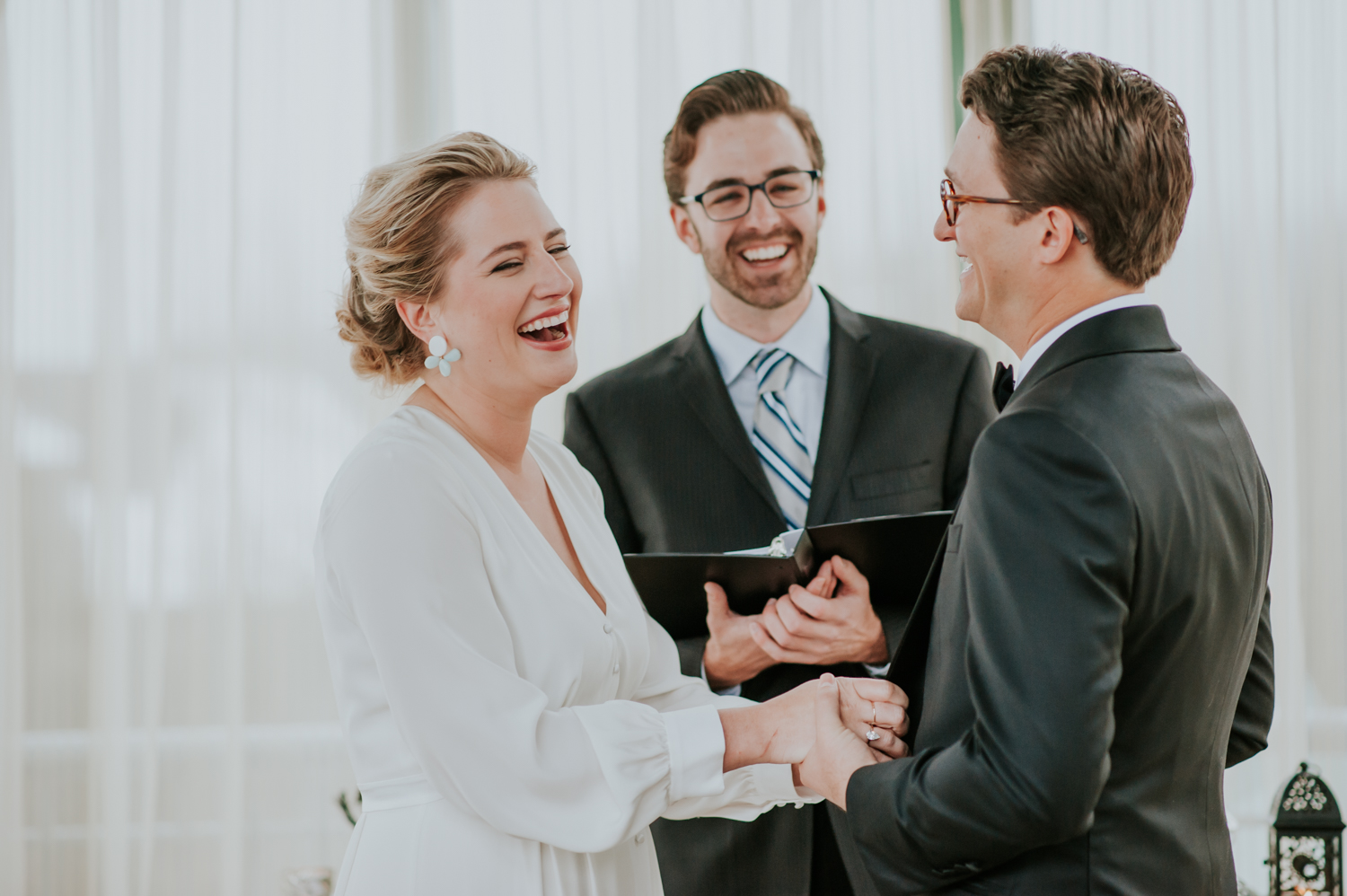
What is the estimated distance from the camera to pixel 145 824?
329 cm

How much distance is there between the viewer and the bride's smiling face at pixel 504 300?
5.03 feet

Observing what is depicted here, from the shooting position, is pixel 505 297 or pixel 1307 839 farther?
pixel 1307 839

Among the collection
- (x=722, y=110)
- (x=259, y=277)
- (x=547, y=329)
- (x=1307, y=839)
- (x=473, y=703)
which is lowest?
(x=1307, y=839)

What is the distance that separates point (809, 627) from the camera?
1.72 metres

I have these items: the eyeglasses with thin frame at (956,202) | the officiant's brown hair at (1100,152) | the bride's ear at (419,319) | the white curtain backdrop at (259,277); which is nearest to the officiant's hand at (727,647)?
the bride's ear at (419,319)

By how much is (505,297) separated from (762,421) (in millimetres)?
723

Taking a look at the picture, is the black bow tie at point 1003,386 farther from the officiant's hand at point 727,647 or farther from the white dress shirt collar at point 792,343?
the white dress shirt collar at point 792,343

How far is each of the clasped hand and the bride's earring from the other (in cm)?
55

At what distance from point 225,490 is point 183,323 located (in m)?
0.55

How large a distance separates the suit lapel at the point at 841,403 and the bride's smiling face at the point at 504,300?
1.97 ft

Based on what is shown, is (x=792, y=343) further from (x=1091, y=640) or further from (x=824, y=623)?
(x=1091, y=640)

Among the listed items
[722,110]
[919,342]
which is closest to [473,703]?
[919,342]

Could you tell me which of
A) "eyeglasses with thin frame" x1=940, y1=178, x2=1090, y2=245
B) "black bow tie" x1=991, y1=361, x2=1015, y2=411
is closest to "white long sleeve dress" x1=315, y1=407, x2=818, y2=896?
"black bow tie" x1=991, y1=361, x2=1015, y2=411

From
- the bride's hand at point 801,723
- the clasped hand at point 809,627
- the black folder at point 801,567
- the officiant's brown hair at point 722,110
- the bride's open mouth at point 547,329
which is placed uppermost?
the officiant's brown hair at point 722,110
